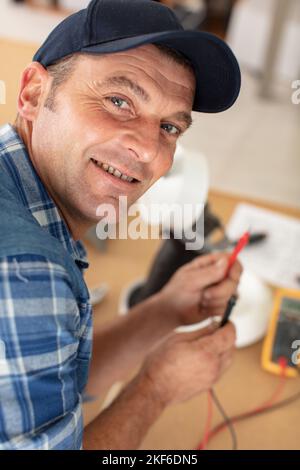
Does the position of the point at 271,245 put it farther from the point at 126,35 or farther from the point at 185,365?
the point at 126,35

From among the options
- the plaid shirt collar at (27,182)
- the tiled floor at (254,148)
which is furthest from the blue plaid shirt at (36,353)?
the tiled floor at (254,148)

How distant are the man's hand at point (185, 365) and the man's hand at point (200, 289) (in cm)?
11

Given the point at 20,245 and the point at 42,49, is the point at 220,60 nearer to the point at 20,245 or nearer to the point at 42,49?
the point at 42,49

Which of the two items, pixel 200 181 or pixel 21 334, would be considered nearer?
pixel 21 334

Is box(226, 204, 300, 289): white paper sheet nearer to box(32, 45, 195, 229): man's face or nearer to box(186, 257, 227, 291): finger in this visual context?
box(186, 257, 227, 291): finger

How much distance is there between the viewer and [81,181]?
0.61 metres

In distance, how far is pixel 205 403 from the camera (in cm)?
86

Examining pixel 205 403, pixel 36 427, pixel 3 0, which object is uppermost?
pixel 3 0

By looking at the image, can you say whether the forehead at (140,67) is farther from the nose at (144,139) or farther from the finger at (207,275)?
the finger at (207,275)

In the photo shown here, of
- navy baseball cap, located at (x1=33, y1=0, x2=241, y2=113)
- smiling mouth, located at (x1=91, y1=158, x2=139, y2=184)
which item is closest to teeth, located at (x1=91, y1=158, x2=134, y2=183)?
smiling mouth, located at (x1=91, y1=158, x2=139, y2=184)

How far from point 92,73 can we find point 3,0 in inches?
14.9

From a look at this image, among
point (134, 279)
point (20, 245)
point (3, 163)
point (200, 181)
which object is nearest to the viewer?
point (20, 245)

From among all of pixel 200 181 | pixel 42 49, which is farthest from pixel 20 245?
pixel 200 181

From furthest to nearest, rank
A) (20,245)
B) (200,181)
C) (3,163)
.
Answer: (200,181) < (3,163) < (20,245)
